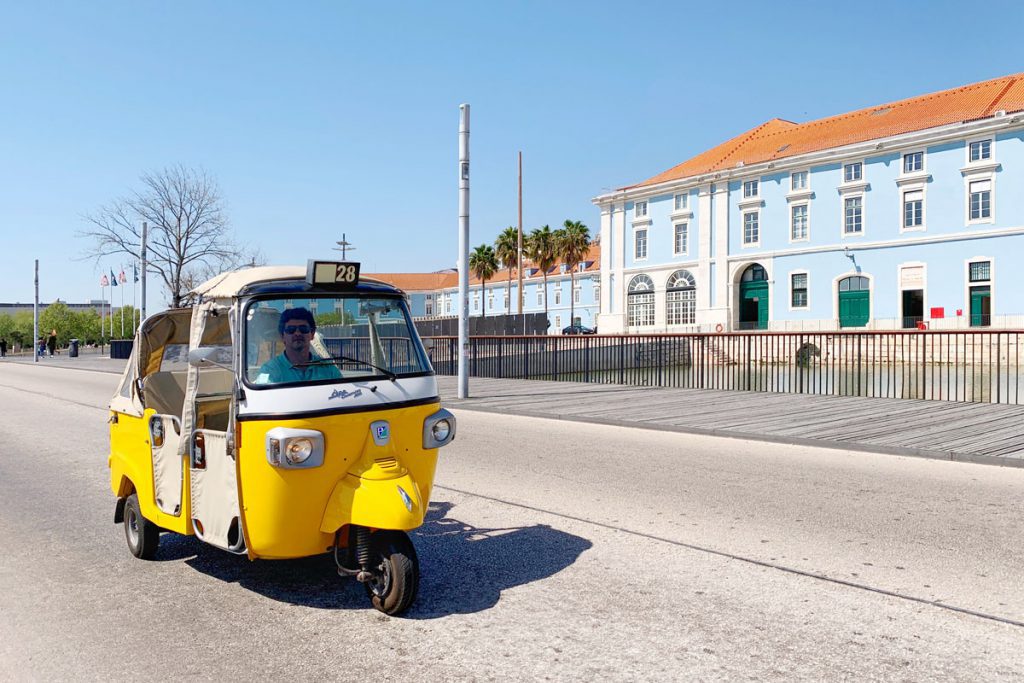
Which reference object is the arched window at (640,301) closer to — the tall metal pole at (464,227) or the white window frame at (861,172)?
the white window frame at (861,172)

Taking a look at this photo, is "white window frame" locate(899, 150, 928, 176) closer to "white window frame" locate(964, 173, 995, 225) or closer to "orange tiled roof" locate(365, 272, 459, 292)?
"white window frame" locate(964, 173, 995, 225)

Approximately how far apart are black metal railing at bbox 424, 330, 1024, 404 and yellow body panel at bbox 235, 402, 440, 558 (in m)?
14.3

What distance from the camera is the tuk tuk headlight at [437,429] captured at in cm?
463

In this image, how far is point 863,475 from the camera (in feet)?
27.8

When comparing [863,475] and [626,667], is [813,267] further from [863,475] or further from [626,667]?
[626,667]

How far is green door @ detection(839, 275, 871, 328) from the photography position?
54.7 metres

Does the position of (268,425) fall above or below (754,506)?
above

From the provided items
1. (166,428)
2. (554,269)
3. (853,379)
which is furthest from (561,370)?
(554,269)

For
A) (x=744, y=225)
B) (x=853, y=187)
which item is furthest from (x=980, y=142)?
(x=744, y=225)

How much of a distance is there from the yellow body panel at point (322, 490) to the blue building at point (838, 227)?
5024 cm

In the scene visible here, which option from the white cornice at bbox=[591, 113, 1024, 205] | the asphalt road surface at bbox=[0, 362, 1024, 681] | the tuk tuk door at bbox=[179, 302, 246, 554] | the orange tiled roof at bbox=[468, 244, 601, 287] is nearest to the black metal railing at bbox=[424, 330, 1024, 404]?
the asphalt road surface at bbox=[0, 362, 1024, 681]

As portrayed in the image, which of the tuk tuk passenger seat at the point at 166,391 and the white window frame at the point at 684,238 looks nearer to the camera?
the tuk tuk passenger seat at the point at 166,391

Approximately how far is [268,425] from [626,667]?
6.88 ft

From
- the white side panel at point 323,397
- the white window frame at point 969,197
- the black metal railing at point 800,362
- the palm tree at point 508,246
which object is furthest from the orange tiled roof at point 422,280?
the white side panel at point 323,397
